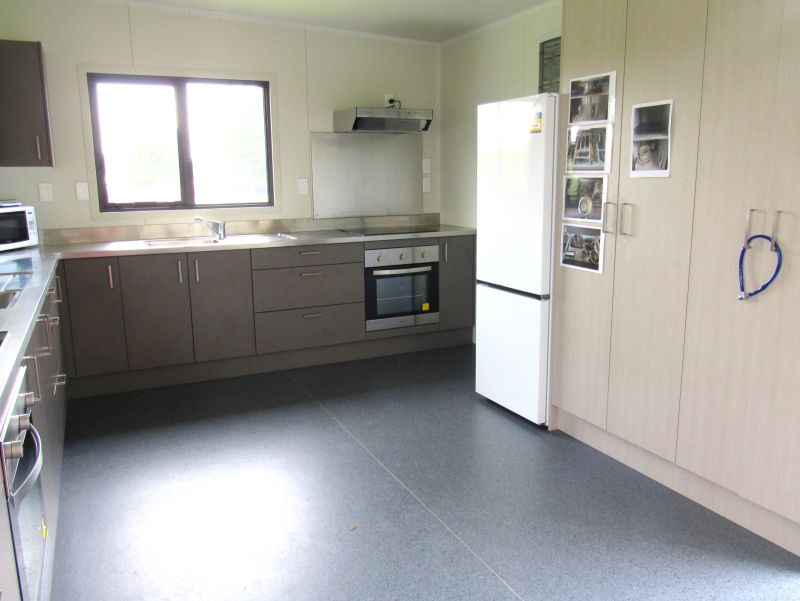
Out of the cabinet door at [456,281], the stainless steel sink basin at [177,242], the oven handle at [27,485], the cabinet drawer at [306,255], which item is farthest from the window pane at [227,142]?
the oven handle at [27,485]

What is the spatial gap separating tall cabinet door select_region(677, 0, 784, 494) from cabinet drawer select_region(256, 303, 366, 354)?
8.30 ft

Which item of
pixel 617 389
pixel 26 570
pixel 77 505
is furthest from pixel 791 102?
pixel 77 505

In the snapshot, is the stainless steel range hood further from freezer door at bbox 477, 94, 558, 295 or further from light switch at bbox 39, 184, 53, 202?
light switch at bbox 39, 184, 53, 202

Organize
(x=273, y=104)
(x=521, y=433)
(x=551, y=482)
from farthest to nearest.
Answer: (x=273, y=104) → (x=521, y=433) → (x=551, y=482)

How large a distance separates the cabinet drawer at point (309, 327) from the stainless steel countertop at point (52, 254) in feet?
1.60

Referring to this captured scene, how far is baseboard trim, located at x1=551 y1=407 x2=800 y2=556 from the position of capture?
2299mm

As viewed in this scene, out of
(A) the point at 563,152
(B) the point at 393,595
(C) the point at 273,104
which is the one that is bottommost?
(B) the point at 393,595

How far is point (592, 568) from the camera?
85.8 inches

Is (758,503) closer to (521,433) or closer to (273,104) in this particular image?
(521,433)

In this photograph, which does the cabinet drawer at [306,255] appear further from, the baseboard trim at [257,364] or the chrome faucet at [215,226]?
the baseboard trim at [257,364]

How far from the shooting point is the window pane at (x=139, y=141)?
422 centimetres

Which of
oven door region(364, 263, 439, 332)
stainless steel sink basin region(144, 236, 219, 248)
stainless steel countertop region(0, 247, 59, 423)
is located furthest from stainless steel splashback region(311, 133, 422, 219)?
stainless steel countertop region(0, 247, 59, 423)

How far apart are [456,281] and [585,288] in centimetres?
196

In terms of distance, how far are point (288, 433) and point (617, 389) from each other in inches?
66.7
